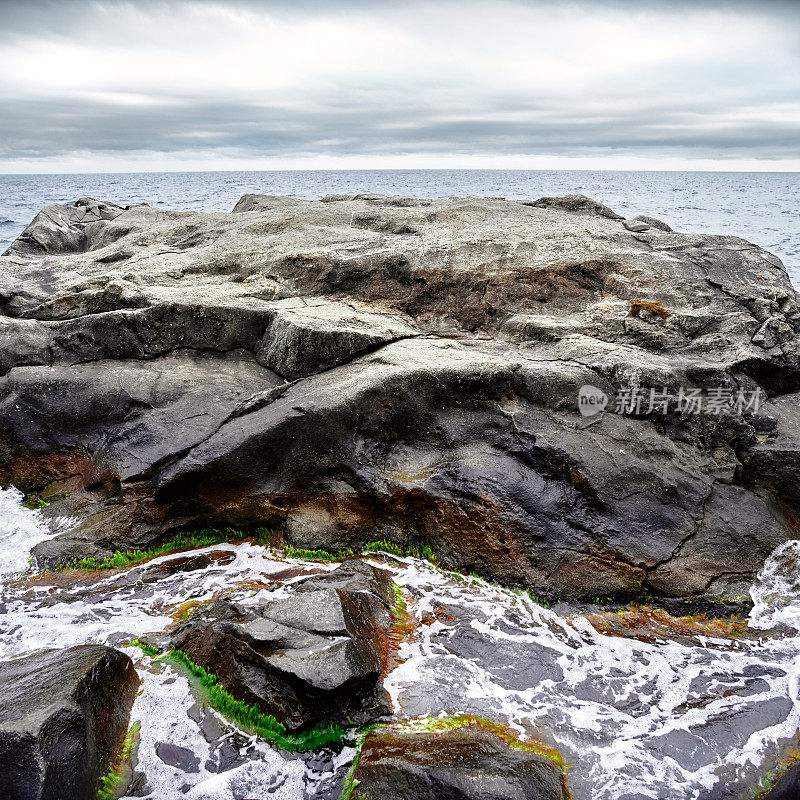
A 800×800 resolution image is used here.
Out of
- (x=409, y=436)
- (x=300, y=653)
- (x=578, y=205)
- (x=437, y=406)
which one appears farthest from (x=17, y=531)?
(x=578, y=205)

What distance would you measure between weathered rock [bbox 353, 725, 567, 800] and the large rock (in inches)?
89.0

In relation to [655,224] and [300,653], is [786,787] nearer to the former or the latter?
[300,653]

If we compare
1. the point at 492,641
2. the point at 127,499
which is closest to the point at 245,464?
the point at 127,499

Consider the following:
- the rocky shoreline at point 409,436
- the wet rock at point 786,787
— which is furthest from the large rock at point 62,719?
the wet rock at point 786,787

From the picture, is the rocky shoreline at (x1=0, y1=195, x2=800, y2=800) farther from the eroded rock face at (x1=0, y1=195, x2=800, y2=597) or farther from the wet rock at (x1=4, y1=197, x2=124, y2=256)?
the wet rock at (x1=4, y1=197, x2=124, y2=256)

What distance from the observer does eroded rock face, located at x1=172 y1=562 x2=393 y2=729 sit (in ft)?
18.1

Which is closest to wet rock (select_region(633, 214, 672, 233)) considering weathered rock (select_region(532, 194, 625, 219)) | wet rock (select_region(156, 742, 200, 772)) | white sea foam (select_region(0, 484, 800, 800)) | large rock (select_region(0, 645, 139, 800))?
weathered rock (select_region(532, 194, 625, 219))

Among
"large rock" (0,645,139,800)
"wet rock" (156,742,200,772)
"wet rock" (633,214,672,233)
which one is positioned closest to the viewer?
"large rock" (0,645,139,800)

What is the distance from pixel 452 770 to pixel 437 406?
5.02m

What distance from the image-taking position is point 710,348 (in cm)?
964

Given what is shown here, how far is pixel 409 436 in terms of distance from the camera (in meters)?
8.85

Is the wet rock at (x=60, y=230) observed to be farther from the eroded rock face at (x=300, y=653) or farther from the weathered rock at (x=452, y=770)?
the weathered rock at (x=452, y=770)

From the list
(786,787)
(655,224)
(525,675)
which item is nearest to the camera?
(786,787)

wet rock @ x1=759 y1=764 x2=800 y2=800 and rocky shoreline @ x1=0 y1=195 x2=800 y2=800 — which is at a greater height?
rocky shoreline @ x1=0 y1=195 x2=800 y2=800
